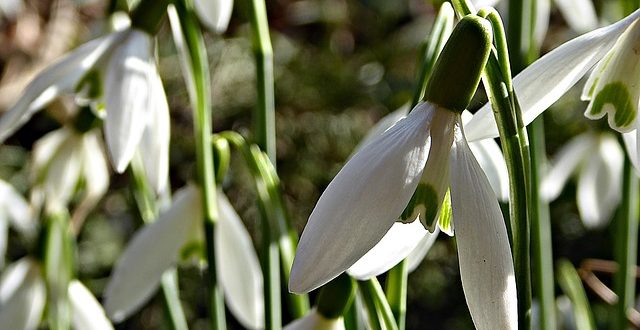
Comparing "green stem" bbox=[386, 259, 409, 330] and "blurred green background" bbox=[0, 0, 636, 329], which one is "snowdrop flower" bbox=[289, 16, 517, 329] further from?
"blurred green background" bbox=[0, 0, 636, 329]

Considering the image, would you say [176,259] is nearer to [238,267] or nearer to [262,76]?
[238,267]

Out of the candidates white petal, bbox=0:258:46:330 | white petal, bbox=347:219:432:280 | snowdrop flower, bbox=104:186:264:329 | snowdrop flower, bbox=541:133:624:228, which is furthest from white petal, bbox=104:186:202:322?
snowdrop flower, bbox=541:133:624:228

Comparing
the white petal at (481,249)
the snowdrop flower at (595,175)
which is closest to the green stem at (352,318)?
the white petal at (481,249)

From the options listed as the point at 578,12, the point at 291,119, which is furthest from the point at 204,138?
the point at 291,119

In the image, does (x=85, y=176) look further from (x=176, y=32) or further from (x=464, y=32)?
(x=464, y=32)

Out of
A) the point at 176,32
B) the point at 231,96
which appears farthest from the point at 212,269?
the point at 231,96

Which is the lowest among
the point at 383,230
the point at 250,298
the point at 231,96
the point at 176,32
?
the point at 231,96
